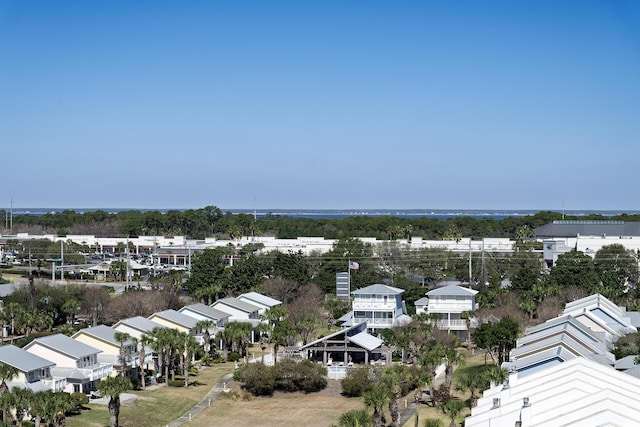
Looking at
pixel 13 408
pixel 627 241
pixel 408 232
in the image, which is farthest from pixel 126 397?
pixel 408 232

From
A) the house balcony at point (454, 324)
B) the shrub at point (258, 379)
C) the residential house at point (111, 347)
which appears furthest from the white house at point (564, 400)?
the house balcony at point (454, 324)

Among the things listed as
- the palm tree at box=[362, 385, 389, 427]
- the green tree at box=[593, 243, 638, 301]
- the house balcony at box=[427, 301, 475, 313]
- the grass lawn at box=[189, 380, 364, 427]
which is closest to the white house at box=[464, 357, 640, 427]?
the palm tree at box=[362, 385, 389, 427]

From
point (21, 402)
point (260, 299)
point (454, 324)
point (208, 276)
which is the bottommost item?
point (454, 324)

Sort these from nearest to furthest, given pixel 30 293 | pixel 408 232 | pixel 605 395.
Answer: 1. pixel 605 395
2. pixel 30 293
3. pixel 408 232

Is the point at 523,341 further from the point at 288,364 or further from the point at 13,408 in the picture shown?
the point at 13,408

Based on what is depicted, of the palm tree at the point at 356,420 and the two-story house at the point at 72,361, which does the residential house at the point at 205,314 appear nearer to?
the two-story house at the point at 72,361

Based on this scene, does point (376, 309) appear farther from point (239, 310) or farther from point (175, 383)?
point (175, 383)

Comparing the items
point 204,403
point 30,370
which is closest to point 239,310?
point 204,403
